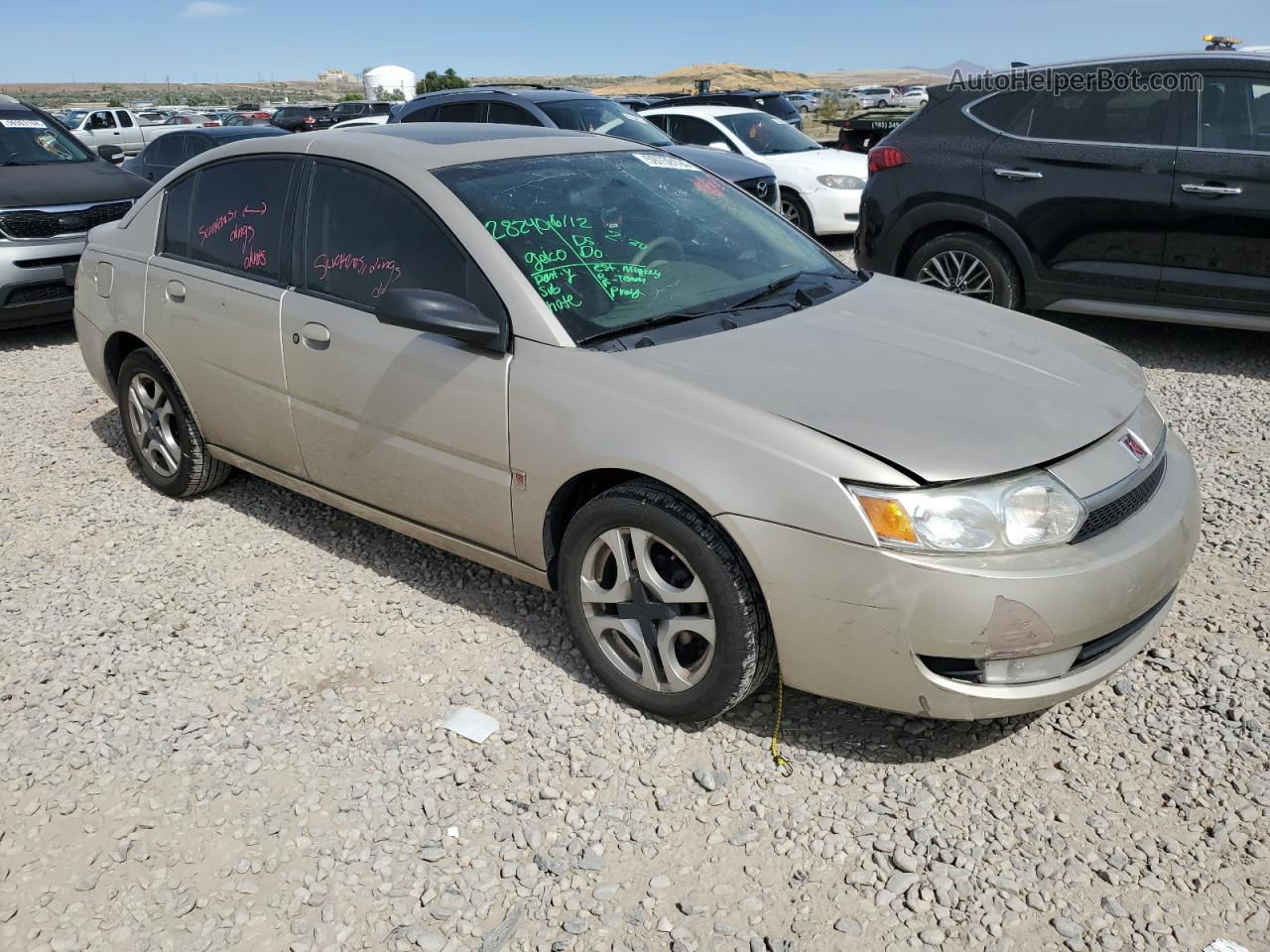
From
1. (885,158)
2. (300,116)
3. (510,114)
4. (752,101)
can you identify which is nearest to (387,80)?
(300,116)

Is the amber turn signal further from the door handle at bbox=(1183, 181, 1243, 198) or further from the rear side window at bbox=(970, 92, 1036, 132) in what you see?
the rear side window at bbox=(970, 92, 1036, 132)

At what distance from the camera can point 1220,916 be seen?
248 cm

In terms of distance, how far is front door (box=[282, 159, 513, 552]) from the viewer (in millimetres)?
3422

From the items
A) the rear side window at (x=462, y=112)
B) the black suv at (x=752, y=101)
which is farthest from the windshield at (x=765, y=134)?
the rear side window at (x=462, y=112)

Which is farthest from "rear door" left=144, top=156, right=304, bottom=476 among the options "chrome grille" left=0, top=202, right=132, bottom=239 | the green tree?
the green tree

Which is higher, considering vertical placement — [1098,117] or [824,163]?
[1098,117]

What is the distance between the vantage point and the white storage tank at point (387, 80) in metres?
55.0

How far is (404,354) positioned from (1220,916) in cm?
280

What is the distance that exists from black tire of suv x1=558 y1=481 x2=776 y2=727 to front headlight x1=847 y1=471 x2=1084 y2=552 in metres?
0.42

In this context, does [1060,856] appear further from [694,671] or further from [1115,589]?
[694,671]

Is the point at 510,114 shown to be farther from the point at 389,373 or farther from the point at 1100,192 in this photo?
the point at 389,373

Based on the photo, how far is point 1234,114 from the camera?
6113 mm

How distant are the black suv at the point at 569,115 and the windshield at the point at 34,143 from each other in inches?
139

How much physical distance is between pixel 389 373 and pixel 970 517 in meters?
1.99
